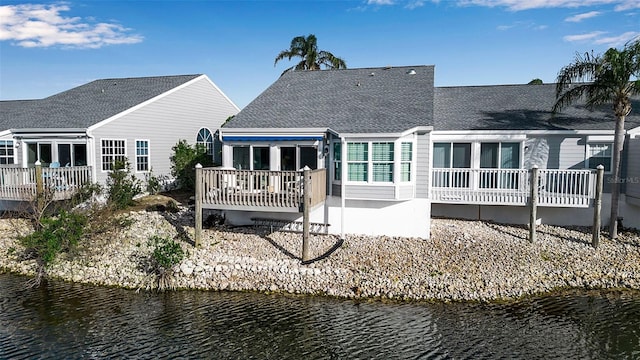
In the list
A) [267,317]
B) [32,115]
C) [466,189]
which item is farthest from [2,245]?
[466,189]

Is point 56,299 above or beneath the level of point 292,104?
beneath

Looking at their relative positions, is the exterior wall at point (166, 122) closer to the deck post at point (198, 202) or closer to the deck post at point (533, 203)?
the deck post at point (198, 202)

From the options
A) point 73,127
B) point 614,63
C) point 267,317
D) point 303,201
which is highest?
point 614,63

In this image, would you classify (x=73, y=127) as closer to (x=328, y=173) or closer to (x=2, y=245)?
(x=2, y=245)

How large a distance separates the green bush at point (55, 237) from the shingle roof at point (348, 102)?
607 cm

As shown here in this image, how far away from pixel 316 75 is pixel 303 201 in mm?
9774

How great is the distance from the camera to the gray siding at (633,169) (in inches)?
619

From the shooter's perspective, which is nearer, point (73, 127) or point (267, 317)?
point (267, 317)

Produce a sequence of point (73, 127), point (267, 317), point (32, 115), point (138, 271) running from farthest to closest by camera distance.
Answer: point (32, 115), point (73, 127), point (138, 271), point (267, 317)

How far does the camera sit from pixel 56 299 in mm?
12156

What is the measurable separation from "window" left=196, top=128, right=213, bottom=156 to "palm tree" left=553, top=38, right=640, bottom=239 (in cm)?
1745

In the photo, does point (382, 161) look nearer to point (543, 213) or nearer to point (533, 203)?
point (533, 203)

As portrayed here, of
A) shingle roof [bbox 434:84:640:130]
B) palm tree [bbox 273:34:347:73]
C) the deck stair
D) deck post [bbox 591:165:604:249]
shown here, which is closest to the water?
deck post [bbox 591:165:604:249]

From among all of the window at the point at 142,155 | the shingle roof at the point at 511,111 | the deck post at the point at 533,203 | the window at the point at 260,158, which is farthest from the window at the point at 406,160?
the window at the point at 142,155
